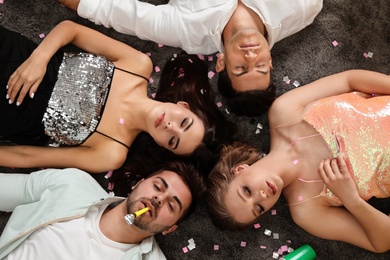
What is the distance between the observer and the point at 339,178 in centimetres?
192

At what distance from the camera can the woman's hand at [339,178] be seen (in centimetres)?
192

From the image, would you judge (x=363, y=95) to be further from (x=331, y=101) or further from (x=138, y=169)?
(x=138, y=169)

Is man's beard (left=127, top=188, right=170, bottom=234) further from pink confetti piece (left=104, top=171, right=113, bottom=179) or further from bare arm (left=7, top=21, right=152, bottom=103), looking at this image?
bare arm (left=7, top=21, right=152, bottom=103)

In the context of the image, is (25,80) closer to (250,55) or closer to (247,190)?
(250,55)

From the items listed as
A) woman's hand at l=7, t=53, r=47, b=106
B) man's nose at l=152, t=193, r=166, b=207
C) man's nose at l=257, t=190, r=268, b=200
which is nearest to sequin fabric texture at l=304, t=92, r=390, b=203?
man's nose at l=257, t=190, r=268, b=200

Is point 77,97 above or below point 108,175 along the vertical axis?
above

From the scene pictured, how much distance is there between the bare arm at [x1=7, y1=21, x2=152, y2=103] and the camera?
2.00 m

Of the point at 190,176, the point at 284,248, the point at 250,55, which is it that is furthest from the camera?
the point at 284,248

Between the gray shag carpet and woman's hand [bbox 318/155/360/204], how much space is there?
0.51 m

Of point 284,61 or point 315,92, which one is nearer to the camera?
point 315,92

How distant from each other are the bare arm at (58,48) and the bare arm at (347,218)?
1088 mm

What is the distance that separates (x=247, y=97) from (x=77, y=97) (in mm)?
859

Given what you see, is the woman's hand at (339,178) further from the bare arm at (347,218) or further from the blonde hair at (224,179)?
the blonde hair at (224,179)

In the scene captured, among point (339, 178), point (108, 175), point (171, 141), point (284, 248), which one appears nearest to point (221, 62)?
point (171, 141)
